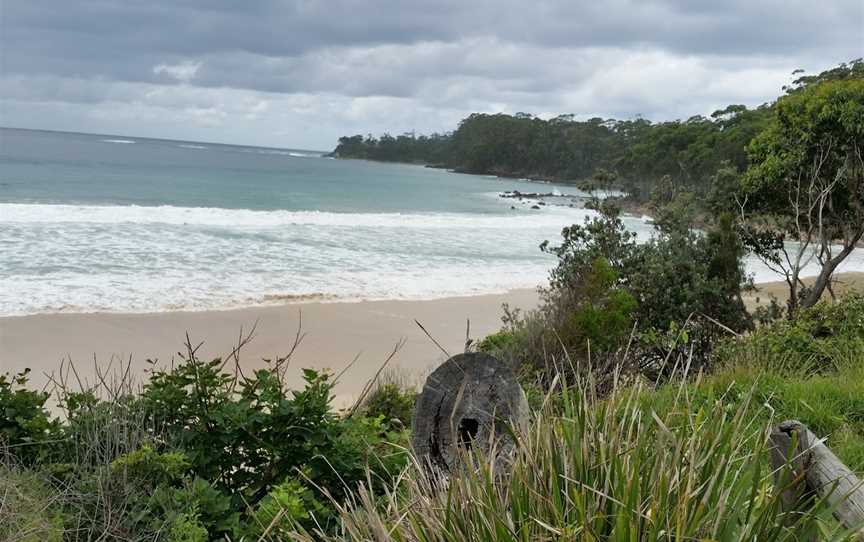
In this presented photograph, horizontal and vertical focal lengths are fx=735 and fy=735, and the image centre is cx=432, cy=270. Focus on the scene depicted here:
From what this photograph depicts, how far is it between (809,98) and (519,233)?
75.2 ft

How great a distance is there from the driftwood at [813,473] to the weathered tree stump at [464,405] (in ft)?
3.50

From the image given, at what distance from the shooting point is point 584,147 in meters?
111

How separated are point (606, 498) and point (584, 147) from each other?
113m

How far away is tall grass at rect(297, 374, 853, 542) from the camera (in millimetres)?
2014

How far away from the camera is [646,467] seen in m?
2.32

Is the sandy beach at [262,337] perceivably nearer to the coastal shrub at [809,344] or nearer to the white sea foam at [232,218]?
the coastal shrub at [809,344]

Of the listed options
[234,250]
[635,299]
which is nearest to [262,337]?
[635,299]

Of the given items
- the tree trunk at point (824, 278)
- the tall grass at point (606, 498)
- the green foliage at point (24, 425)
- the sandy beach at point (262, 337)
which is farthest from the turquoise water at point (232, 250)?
the tall grass at point (606, 498)

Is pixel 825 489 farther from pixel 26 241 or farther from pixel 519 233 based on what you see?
pixel 519 233

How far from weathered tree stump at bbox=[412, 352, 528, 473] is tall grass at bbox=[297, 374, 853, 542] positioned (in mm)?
641

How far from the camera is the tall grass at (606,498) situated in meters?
2.01

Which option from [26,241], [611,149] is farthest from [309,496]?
[611,149]

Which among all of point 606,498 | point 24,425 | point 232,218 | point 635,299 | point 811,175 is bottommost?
point 232,218

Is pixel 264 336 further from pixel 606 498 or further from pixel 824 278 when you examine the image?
pixel 606 498
